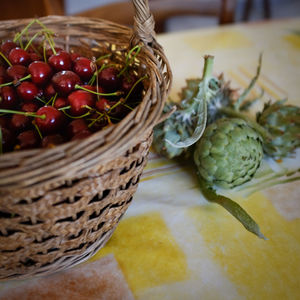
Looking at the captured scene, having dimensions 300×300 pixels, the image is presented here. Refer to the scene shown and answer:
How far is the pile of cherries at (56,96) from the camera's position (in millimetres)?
467

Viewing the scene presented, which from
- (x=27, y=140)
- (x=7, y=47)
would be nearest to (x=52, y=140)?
(x=27, y=140)

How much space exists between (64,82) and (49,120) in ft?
0.28

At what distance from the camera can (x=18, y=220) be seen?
37cm

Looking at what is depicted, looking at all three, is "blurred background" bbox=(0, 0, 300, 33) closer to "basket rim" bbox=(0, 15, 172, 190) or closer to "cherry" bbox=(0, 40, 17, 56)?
"cherry" bbox=(0, 40, 17, 56)

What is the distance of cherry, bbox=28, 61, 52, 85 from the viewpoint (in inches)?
21.4

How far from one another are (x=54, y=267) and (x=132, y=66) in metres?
0.36

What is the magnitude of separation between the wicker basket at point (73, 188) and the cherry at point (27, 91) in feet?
0.61

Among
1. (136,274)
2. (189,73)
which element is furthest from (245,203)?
(189,73)

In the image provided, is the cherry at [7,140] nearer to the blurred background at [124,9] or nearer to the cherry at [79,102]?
the cherry at [79,102]

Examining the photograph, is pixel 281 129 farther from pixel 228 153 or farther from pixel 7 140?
pixel 7 140

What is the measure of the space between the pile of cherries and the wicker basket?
76mm

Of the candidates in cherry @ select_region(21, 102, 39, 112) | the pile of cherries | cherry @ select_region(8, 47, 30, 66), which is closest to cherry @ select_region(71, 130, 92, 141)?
the pile of cherries

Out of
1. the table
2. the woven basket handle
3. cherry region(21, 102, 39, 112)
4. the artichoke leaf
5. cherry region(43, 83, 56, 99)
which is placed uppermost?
the woven basket handle

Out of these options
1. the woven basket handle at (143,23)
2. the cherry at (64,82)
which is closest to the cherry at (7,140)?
the cherry at (64,82)
